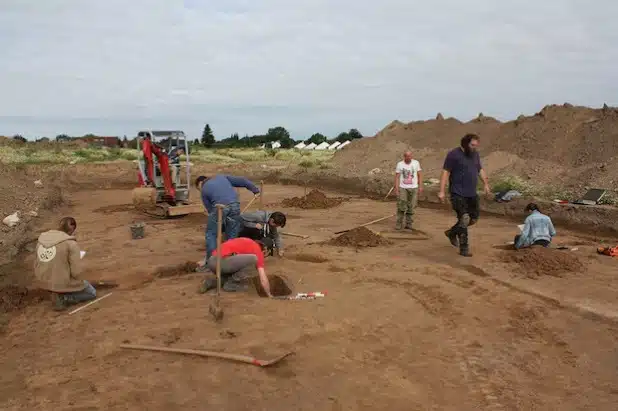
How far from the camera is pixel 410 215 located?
34.6 feet

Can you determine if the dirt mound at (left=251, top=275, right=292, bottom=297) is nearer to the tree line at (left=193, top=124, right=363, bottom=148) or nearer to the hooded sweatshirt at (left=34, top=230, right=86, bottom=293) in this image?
the hooded sweatshirt at (left=34, top=230, right=86, bottom=293)

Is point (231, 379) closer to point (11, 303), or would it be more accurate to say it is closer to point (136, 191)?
point (11, 303)

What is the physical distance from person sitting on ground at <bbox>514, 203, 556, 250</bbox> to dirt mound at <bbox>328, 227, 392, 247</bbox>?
2.34m

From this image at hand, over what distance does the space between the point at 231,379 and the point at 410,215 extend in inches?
277

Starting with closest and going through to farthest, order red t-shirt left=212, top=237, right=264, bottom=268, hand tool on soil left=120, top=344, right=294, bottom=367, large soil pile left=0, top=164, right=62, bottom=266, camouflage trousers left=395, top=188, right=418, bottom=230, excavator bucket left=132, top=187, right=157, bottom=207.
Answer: hand tool on soil left=120, top=344, right=294, bottom=367, red t-shirt left=212, top=237, right=264, bottom=268, large soil pile left=0, top=164, right=62, bottom=266, camouflage trousers left=395, top=188, right=418, bottom=230, excavator bucket left=132, top=187, right=157, bottom=207

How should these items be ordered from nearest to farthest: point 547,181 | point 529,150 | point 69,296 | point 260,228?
point 69,296 → point 260,228 → point 547,181 → point 529,150

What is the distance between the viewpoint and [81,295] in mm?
6055

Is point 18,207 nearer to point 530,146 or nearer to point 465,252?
point 465,252

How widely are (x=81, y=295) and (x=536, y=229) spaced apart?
630 cm

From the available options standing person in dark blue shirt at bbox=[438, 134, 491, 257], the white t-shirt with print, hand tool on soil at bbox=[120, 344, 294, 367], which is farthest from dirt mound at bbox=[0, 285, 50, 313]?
the white t-shirt with print

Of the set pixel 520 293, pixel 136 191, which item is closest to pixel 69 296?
pixel 520 293

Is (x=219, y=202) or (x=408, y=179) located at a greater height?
(x=408, y=179)

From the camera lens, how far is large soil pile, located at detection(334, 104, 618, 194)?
1600 cm

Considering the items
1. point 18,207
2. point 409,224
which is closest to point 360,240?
point 409,224
